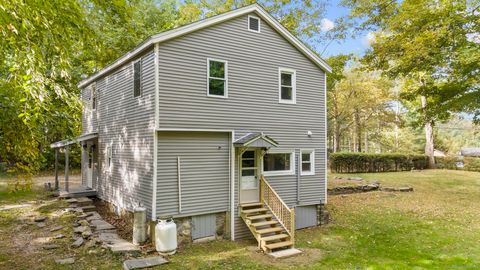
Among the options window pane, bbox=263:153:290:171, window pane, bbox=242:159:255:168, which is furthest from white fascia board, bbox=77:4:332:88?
window pane, bbox=242:159:255:168

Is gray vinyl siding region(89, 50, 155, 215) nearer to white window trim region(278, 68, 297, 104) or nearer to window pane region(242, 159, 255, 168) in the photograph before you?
window pane region(242, 159, 255, 168)

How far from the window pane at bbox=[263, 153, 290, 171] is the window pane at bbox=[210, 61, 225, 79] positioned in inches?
133

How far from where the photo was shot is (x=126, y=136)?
11.4 metres

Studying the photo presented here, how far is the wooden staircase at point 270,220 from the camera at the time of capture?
9695mm

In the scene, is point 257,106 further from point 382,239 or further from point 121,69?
point 382,239

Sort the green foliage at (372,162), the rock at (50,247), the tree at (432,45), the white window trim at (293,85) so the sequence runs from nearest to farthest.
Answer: the rock at (50,247) → the white window trim at (293,85) → the tree at (432,45) → the green foliage at (372,162)

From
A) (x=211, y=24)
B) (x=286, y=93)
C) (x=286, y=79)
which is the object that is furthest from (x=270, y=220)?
(x=211, y=24)

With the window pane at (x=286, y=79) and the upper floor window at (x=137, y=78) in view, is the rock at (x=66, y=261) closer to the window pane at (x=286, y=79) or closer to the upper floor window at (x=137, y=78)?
the upper floor window at (x=137, y=78)

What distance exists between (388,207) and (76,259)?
13.4 m

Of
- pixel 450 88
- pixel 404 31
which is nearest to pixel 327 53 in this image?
pixel 404 31

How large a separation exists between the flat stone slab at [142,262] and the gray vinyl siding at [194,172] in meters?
1.45

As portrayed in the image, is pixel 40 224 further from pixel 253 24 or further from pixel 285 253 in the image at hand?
pixel 253 24

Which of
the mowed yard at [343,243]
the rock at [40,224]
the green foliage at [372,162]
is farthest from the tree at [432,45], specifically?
the rock at [40,224]

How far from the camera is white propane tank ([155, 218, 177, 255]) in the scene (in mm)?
8656
